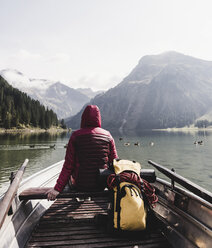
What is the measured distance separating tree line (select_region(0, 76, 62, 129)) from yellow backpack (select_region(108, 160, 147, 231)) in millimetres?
108173

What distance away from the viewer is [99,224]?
461cm

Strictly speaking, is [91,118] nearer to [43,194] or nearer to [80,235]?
[43,194]

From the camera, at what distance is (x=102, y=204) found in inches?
248

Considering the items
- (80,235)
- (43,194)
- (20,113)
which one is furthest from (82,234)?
(20,113)

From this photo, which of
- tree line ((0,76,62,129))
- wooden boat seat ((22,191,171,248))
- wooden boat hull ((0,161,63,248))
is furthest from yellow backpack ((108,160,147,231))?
tree line ((0,76,62,129))

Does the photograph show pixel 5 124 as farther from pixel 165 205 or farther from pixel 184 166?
pixel 165 205

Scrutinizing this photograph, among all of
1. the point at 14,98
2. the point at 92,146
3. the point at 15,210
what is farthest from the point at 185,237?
the point at 14,98

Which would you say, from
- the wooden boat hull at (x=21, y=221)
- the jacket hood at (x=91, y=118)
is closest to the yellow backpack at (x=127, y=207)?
the jacket hood at (x=91, y=118)

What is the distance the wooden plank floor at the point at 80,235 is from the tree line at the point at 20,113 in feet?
349

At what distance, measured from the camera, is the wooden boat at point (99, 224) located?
3.62m

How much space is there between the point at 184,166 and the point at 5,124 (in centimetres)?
9728

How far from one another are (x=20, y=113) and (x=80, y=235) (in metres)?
120

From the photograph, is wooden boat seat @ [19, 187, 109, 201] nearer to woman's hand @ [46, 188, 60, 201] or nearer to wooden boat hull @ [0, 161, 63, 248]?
woman's hand @ [46, 188, 60, 201]

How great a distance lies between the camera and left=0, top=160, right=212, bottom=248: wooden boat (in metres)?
3.62
